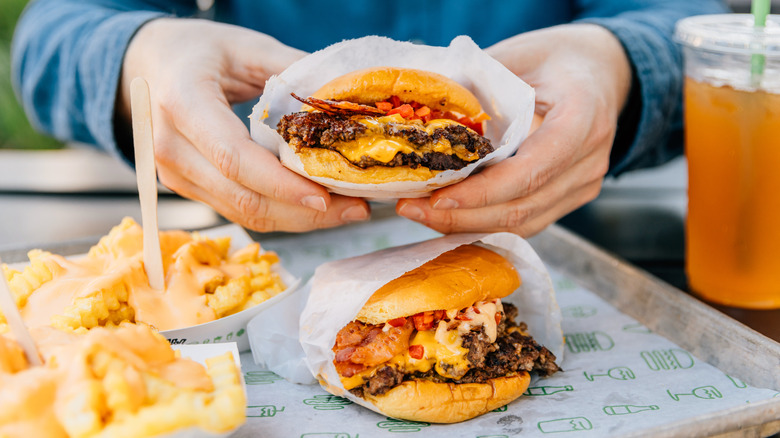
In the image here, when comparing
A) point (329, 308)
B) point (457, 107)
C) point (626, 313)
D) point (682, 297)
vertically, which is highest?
point (457, 107)

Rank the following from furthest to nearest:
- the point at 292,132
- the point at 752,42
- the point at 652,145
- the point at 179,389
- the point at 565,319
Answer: the point at 652,145
the point at 565,319
the point at 752,42
the point at 292,132
the point at 179,389

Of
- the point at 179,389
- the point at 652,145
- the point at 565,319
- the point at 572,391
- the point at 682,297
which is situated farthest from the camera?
the point at 652,145

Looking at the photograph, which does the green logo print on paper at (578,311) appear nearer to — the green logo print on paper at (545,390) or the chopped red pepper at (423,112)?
the green logo print on paper at (545,390)

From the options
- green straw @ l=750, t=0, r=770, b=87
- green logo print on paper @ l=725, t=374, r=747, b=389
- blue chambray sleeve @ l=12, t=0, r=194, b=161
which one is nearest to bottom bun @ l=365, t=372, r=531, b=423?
green logo print on paper @ l=725, t=374, r=747, b=389

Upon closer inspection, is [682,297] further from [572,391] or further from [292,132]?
[292,132]

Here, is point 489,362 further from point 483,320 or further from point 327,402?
→ point 327,402

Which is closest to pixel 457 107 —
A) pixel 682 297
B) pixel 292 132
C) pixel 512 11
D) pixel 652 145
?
pixel 292 132
